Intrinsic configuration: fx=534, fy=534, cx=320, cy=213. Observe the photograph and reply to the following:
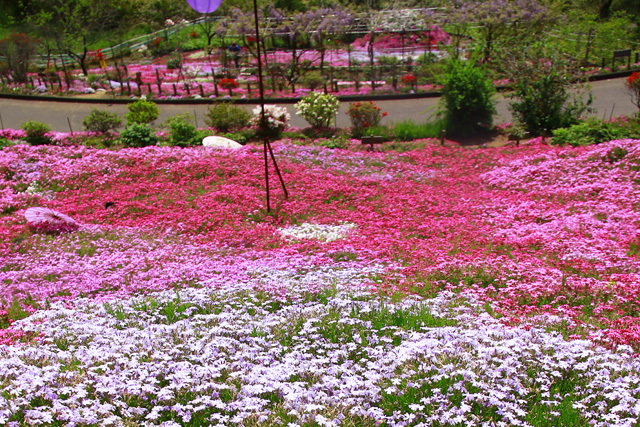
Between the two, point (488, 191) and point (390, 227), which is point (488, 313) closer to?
point (390, 227)

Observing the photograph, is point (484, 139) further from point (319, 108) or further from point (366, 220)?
point (366, 220)

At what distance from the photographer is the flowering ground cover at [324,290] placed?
14.8 feet

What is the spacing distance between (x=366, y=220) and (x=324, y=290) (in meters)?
5.23

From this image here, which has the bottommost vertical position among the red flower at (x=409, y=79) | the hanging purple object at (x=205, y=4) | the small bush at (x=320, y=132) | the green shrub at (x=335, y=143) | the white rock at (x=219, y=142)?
the green shrub at (x=335, y=143)

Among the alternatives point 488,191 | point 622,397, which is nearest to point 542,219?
point 488,191

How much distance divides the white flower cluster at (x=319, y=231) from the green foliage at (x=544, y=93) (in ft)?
39.0

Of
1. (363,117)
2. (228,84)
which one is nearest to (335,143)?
(363,117)

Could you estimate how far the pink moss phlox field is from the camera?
329 inches

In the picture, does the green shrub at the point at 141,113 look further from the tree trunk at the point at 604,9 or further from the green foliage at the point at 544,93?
the tree trunk at the point at 604,9

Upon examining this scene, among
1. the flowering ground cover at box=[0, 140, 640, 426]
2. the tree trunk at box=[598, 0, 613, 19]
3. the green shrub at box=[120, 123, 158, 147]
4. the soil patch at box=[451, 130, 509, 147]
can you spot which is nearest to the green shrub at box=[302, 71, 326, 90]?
the soil patch at box=[451, 130, 509, 147]

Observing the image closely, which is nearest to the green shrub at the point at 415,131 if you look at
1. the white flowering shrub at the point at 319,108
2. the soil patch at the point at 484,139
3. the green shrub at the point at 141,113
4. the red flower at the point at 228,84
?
the soil patch at the point at 484,139

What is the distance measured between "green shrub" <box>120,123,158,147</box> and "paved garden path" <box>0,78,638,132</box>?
13.2ft

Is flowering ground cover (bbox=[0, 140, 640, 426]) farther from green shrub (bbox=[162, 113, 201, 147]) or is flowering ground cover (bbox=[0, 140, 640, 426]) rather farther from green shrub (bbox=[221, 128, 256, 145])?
green shrub (bbox=[221, 128, 256, 145])

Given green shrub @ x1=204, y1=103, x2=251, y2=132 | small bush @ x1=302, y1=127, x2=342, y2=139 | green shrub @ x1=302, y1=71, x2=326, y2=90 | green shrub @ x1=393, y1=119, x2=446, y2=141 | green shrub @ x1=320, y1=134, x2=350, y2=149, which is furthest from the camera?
green shrub @ x1=302, y1=71, x2=326, y2=90
